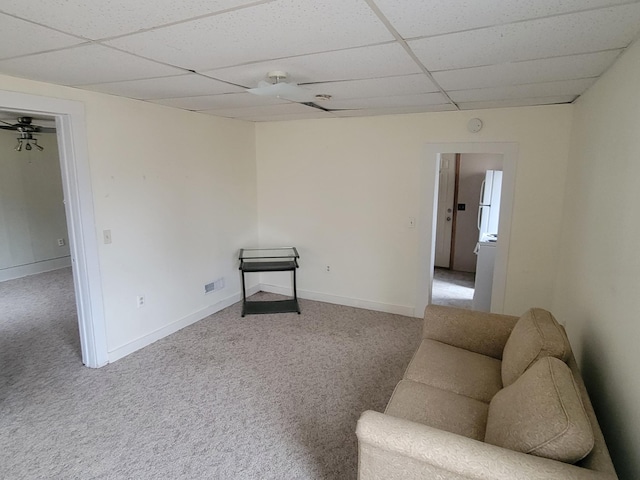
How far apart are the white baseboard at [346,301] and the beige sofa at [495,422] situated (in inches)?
75.5

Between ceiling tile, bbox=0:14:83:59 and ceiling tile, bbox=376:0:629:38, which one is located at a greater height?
ceiling tile, bbox=0:14:83:59

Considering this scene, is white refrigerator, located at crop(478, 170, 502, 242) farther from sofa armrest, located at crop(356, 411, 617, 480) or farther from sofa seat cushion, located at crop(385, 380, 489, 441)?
sofa armrest, located at crop(356, 411, 617, 480)

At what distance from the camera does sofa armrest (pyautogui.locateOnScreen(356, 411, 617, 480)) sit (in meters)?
1.21

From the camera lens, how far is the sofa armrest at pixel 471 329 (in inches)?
95.4

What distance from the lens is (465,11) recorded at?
4.27ft

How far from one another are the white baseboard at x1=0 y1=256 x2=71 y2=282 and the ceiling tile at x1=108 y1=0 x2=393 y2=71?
549cm

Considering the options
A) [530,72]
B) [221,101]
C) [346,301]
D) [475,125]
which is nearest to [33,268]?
[221,101]

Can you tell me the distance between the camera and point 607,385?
175 cm

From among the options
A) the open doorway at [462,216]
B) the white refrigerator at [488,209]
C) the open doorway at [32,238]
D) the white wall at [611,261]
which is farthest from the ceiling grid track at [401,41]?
the open doorway at [32,238]

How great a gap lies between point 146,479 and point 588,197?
318 centimetres

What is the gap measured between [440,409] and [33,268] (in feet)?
21.5

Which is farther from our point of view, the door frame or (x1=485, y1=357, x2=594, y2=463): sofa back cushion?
the door frame

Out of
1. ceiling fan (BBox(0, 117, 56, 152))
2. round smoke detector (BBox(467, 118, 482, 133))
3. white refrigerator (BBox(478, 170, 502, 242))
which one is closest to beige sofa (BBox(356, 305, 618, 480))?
round smoke detector (BBox(467, 118, 482, 133))

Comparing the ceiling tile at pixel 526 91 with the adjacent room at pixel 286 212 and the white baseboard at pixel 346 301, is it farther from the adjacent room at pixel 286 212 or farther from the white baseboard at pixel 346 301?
the white baseboard at pixel 346 301
